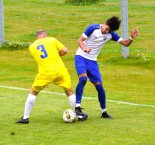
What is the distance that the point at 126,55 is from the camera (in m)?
19.6

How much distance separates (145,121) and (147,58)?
762cm

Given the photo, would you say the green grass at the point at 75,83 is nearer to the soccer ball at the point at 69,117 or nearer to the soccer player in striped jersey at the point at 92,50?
the soccer ball at the point at 69,117

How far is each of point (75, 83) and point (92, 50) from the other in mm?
4811

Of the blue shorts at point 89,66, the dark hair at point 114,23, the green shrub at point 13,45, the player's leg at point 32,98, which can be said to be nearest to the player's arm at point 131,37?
the dark hair at point 114,23

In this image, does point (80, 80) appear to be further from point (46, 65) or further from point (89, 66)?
point (46, 65)

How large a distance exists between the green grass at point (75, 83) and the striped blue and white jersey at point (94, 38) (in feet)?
3.74

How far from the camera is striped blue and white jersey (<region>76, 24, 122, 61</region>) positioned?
12.0 meters

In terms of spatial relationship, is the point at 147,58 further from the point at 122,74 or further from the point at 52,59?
the point at 52,59

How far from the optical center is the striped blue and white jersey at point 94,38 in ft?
39.3

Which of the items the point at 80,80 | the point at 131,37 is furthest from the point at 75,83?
the point at 131,37

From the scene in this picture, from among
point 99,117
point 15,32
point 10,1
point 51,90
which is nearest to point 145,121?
point 99,117

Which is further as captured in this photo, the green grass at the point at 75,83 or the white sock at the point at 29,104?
the white sock at the point at 29,104

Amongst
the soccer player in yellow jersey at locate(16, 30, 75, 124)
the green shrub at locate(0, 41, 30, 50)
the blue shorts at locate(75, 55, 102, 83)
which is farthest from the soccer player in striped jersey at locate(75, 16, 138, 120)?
the green shrub at locate(0, 41, 30, 50)

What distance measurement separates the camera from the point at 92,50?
12133 mm
